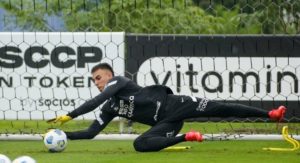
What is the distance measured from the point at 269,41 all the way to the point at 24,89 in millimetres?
3513

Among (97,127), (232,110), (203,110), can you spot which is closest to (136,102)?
(97,127)

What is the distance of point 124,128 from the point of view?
15.0m

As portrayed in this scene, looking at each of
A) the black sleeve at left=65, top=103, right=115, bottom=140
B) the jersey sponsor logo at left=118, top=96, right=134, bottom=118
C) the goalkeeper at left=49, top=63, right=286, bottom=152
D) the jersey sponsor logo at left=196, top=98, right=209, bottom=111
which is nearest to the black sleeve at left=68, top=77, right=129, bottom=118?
the goalkeeper at left=49, top=63, right=286, bottom=152

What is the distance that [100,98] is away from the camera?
1230 centimetres

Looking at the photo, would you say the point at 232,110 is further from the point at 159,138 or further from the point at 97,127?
the point at 97,127

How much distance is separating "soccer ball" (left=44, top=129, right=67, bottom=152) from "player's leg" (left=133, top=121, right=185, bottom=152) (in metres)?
0.86

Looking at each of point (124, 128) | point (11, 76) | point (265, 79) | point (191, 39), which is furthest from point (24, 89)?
point (265, 79)

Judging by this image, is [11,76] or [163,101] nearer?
Answer: [163,101]

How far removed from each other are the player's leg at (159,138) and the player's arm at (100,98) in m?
0.64

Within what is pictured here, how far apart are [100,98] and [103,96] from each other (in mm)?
68

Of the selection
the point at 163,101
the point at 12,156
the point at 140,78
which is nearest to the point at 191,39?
the point at 140,78

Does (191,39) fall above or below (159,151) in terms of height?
above

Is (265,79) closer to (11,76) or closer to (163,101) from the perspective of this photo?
(163,101)

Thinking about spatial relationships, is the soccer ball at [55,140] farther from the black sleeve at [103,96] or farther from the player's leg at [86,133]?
the black sleeve at [103,96]
